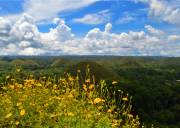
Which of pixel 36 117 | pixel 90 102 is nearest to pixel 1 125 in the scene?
pixel 36 117

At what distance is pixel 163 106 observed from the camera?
3807 inches

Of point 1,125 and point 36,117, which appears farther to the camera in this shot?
point 36,117

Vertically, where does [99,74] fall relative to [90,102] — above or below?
below

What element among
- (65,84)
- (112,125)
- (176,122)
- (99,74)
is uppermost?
(65,84)

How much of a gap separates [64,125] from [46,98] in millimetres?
2118

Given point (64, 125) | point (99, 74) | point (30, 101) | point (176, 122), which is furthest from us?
point (99, 74)

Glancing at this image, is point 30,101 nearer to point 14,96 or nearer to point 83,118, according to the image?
point 14,96

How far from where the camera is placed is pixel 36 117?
8992 millimetres

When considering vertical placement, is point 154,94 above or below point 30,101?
below

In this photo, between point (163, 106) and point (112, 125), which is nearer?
point (112, 125)

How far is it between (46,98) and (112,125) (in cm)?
248

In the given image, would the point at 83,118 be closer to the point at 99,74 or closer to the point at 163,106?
the point at 163,106

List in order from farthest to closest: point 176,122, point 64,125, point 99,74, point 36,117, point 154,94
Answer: point 99,74, point 154,94, point 176,122, point 36,117, point 64,125

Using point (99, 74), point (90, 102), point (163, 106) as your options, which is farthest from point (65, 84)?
point (99, 74)
